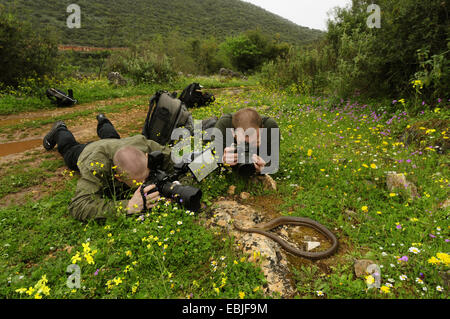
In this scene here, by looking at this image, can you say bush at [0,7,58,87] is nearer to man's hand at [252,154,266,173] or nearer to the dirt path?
the dirt path

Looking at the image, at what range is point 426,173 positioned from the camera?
3041 millimetres

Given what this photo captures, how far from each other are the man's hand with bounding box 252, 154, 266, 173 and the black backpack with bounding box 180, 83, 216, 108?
208 inches

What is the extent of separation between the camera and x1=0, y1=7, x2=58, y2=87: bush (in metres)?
9.03

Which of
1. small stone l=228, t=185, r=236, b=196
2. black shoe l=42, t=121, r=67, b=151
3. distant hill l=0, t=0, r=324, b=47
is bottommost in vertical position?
small stone l=228, t=185, r=236, b=196

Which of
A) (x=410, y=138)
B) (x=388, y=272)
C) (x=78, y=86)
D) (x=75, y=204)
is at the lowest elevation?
(x=388, y=272)

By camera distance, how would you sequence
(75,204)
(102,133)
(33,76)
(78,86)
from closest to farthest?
(75,204)
(102,133)
(33,76)
(78,86)

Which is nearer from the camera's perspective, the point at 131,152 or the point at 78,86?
the point at 131,152

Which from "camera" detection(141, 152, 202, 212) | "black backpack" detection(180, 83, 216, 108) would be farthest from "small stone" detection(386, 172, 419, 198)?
"black backpack" detection(180, 83, 216, 108)

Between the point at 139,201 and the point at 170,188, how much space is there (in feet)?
1.30

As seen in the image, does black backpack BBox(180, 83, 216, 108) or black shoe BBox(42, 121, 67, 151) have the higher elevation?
black backpack BBox(180, 83, 216, 108)

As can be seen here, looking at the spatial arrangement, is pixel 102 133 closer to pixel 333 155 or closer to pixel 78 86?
pixel 333 155

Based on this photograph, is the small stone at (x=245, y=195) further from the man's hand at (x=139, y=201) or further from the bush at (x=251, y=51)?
the bush at (x=251, y=51)
